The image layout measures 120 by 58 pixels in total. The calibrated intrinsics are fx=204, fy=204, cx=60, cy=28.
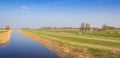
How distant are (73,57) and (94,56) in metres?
2.37

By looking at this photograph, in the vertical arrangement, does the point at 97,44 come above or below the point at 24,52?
above

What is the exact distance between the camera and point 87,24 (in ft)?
529

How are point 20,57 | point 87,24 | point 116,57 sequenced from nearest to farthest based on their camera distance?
point 116,57 < point 20,57 < point 87,24

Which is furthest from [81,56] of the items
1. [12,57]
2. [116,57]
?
[12,57]

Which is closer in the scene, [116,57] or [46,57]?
[116,57]

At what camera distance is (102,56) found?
2019 cm

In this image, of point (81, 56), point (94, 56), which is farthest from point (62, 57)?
point (94, 56)

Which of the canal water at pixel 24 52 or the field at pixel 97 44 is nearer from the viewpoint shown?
the field at pixel 97 44

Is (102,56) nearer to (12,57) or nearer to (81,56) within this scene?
(81,56)

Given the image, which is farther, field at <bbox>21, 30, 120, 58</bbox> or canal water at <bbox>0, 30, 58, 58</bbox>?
canal water at <bbox>0, 30, 58, 58</bbox>

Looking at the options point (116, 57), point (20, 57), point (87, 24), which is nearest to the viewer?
point (116, 57)

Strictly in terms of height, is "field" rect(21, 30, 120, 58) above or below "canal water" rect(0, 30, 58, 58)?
above

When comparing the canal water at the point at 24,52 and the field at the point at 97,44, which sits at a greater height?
the field at the point at 97,44

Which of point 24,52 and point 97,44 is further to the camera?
point 97,44
